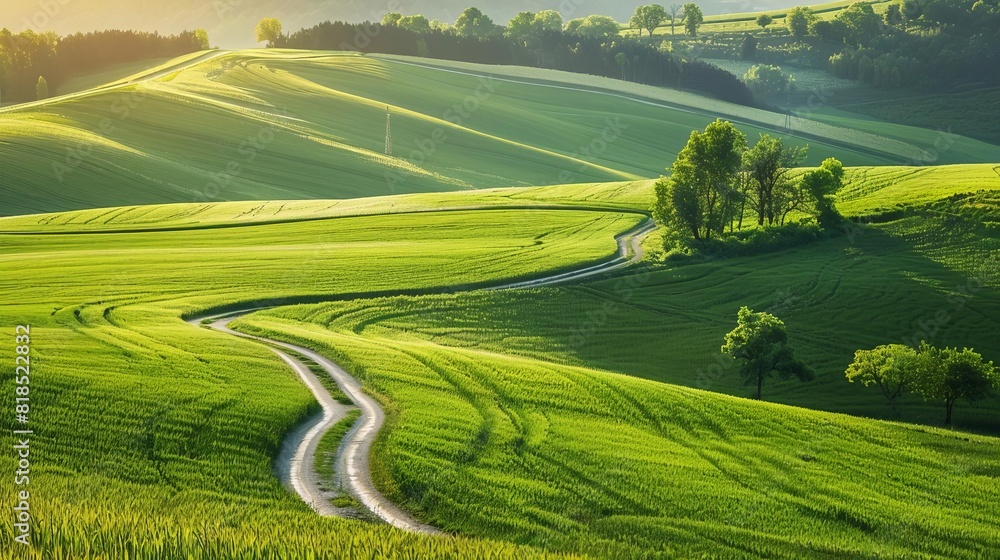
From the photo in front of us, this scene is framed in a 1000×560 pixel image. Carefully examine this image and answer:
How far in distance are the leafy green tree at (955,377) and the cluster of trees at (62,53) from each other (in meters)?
154

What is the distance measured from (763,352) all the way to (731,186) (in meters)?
26.7

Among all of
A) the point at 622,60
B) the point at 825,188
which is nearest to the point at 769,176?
the point at 825,188

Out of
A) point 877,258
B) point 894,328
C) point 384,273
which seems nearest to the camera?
point 894,328

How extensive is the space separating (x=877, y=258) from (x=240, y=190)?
62.4 m

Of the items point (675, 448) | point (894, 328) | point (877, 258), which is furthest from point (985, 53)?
point (675, 448)

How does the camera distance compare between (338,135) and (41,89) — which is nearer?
(338,135)

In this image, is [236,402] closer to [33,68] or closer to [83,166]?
[83,166]

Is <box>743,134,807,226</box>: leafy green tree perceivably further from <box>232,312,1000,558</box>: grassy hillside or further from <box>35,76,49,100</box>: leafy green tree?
<box>35,76,49,100</box>: leafy green tree

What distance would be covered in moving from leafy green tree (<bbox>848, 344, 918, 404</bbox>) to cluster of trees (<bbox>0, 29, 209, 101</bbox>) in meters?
151

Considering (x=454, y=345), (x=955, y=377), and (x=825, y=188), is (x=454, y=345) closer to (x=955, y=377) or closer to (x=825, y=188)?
(x=955, y=377)

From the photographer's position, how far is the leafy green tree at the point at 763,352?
4144 cm

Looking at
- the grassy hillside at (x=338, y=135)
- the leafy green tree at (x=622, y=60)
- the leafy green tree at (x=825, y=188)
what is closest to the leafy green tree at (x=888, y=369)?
the leafy green tree at (x=825, y=188)

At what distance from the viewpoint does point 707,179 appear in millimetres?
64938

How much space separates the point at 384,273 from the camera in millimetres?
54531
